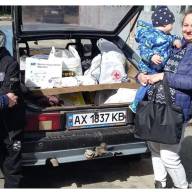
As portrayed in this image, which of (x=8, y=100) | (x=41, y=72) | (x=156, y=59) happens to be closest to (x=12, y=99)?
(x=8, y=100)

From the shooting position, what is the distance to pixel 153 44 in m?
3.86

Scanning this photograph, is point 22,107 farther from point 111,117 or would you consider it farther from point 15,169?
point 111,117

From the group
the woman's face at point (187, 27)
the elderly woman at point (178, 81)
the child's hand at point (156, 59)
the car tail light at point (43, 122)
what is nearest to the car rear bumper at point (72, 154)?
the car tail light at point (43, 122)

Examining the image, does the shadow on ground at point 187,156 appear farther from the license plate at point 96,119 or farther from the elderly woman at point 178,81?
the license plate at point 96,119

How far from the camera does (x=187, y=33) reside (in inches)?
148

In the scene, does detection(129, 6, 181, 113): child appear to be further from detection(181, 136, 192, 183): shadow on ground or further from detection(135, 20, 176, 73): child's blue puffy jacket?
detection(181, 136, 192, 183): shadow on ground

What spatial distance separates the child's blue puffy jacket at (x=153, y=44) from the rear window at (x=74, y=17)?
1176 millimetres

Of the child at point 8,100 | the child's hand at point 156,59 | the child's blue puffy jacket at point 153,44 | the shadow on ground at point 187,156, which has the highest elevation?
the child's blue puffy jacket at point 153,44

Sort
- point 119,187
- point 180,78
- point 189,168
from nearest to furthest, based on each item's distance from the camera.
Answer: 1. point 180,78
2. point 119,187
3. point 189,168

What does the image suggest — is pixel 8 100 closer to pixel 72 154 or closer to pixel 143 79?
pixel 72 154

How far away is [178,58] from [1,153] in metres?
1.74

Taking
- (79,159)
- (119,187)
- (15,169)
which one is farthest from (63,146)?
(119,187)

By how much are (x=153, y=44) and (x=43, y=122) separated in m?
1.20

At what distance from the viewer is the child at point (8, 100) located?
3775mm
